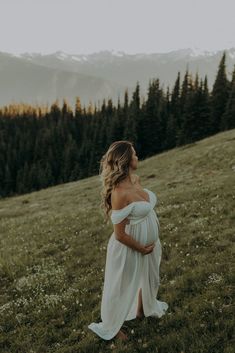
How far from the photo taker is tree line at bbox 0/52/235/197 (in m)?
86.9

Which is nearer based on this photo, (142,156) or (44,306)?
(44,306)

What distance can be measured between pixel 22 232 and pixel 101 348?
14803 mm

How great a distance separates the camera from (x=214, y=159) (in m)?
36.9

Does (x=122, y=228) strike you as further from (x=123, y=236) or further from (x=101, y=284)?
(x=101, y=284)

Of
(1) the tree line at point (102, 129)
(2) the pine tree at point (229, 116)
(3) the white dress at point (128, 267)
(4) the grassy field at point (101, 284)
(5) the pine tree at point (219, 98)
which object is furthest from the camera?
(1) the tree line at point (102, 129)

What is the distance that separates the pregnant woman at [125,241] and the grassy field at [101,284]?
67cm

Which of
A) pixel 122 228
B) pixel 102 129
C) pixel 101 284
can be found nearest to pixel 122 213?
pixel 122 228

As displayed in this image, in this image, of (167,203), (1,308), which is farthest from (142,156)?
(1,308)

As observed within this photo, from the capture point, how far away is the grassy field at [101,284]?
27.9 feet

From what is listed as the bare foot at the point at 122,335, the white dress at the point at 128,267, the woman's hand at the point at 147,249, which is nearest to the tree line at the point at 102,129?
the white dress at the point at 128,267

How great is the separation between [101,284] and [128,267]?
12.8 ft

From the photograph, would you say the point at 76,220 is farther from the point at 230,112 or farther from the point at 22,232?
the point at 230,112

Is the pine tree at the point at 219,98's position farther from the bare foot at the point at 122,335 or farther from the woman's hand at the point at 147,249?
the bare foot at the point at 122,335

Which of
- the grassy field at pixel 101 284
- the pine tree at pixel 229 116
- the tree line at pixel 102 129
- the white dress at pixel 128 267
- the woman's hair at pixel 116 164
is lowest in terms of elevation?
the tree line at pixel 102 129
